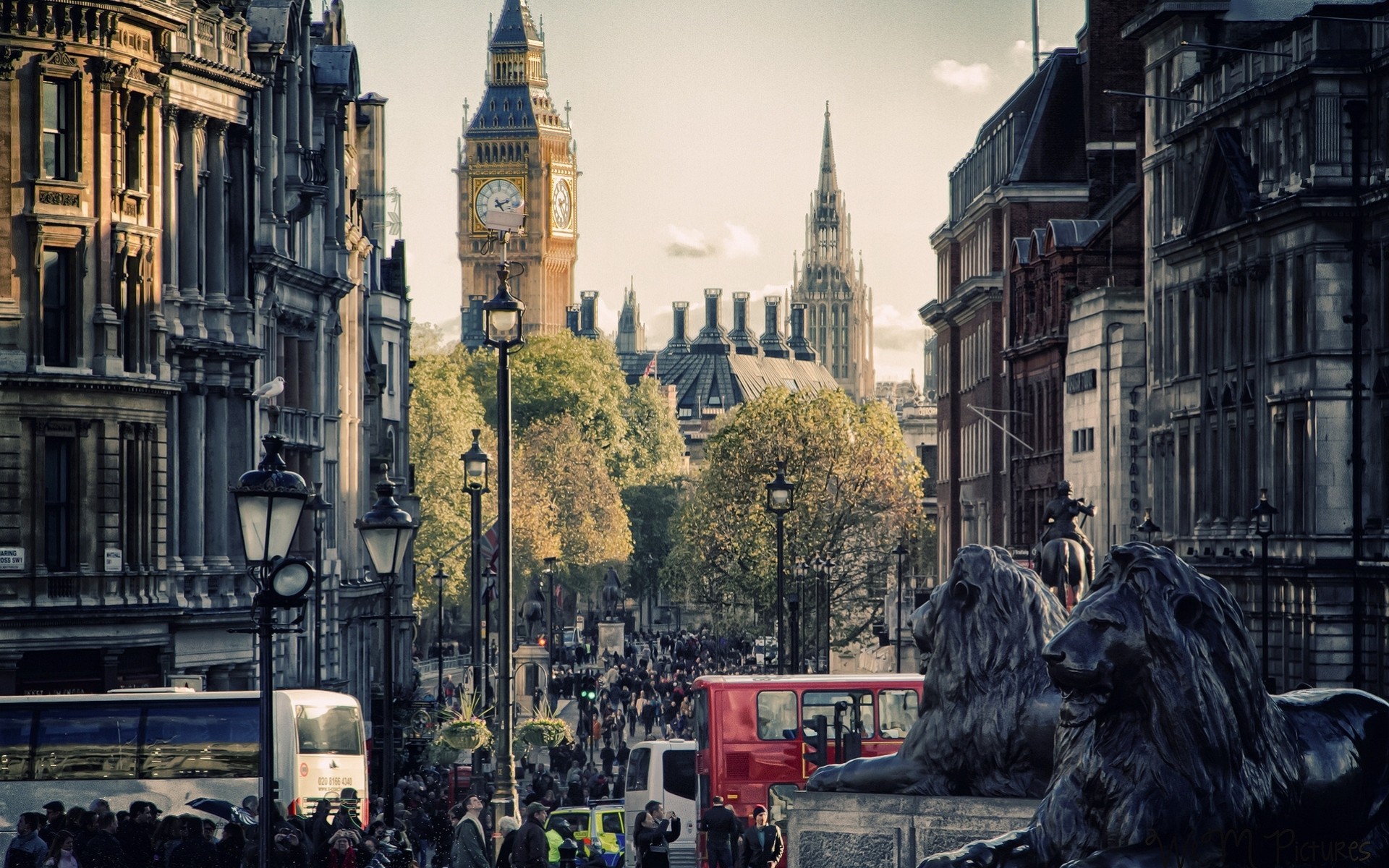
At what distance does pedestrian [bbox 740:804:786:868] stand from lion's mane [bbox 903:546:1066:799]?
453 inches

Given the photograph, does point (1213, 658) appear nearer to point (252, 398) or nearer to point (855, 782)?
point (855, 782)

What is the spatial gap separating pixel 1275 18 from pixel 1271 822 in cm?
4922

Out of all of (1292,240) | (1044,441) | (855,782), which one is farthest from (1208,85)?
(855,782)

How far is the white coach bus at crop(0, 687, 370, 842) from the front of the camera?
1220 inches

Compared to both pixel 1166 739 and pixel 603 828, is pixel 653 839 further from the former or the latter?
pixel 1166 739

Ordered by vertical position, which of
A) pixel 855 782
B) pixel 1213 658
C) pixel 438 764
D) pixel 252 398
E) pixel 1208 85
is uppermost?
pixel 1208 85

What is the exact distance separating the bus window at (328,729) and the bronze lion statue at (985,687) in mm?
22113

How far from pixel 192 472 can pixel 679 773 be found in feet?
32.7

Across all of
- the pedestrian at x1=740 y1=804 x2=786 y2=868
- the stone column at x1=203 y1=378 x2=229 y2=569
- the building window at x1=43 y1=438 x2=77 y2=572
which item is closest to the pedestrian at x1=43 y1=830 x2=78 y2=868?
the pedestrian at x1=740 y1=804 x2=786 y2=868

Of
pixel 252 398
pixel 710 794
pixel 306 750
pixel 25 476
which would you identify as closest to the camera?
pixel 306 750

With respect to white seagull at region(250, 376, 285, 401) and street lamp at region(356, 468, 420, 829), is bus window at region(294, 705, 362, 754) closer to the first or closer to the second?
street lamp at region(356, 468, 420, 829)

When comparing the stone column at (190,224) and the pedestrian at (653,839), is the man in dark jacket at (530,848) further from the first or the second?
the stone column at (190,224)

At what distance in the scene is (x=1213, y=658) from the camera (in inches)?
357

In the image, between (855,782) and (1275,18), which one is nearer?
(855,782)
